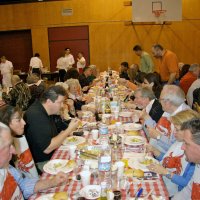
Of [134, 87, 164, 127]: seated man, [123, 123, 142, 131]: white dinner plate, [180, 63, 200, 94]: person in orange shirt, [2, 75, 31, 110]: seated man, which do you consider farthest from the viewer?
[180, 63, 200, 94]: person in orange shirt

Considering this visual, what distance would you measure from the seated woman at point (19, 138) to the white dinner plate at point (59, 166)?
309 mm

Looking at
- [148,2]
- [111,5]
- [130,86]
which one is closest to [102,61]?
[111,5]

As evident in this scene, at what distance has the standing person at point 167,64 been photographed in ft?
21.0

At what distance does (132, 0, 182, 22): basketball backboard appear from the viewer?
1062 cm

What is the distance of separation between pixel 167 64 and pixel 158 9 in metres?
4.98

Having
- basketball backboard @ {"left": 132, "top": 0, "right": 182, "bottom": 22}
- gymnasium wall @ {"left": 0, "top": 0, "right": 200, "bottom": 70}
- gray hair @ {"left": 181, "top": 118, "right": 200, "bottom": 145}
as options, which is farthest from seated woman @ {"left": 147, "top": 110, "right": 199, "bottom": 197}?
gymnasium wall @ {"left": 0, "top": 0, "right": 200, "bottom": 70}

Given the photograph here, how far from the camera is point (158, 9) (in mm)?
10703

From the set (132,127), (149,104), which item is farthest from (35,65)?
(132,127)

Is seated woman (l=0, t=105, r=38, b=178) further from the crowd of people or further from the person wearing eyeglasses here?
the person wearing eyeglasses

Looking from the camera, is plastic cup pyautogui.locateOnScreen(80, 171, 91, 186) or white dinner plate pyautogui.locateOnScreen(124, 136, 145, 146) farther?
white dinner plate pyautogui.locateOnScreen(124, 136, 145, 146)

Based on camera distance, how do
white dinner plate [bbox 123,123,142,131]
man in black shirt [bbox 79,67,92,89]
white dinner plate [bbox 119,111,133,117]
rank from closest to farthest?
white dinner plate [bbox 123,123,142,131] → white dinner plate [bbox 119,111,133,117] → man in black shirt [bbox 79,67,92,89]

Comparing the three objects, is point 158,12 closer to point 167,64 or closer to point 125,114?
point 167,64

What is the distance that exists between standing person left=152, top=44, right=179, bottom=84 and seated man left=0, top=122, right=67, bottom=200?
4886mm

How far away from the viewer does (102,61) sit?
12.3m
